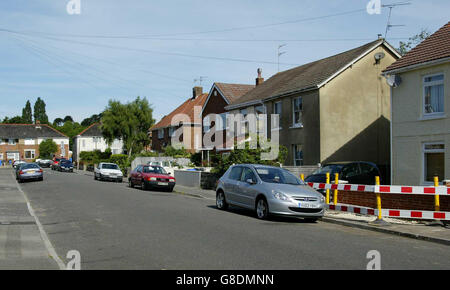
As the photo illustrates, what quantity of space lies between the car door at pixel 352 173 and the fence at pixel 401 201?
1.06 meters

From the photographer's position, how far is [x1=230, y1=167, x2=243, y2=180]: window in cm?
1504

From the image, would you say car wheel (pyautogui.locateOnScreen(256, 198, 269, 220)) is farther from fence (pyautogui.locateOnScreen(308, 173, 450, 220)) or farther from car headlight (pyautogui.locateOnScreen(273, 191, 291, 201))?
fence (pyautogui.locateOnScreen(308, 173, 450, 220))

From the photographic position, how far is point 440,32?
64.2ft

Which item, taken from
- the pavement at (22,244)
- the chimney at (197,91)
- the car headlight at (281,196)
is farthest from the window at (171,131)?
the car headlight at (281,196)

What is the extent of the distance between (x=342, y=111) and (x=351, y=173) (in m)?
8.53

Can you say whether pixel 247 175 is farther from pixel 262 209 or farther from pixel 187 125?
pixel 187 125

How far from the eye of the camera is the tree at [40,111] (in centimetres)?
14012

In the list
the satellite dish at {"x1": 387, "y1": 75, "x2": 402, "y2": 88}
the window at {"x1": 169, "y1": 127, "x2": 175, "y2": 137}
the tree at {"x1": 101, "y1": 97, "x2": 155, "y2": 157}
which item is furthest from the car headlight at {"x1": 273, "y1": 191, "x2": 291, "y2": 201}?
the tree at {"x1": 101, "y1": 97, "x2": 155, "y2": 157}

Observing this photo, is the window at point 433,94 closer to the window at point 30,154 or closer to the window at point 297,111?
the window at point 297,111

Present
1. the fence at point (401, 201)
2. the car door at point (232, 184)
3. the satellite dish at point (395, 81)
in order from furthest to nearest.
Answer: the satellite dish at point (395, 81) < the car door at point (232, 184) < the fence at point (401, 201)
